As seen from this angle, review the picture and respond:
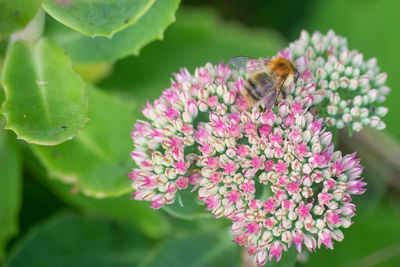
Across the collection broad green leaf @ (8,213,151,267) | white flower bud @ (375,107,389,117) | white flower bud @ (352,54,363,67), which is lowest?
broad green leaf @ (8,213,151,267)

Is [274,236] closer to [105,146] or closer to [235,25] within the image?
[105,146]

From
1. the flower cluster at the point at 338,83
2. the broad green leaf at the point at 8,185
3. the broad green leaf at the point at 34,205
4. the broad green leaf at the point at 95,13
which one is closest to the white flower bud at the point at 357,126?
the flower cluster at the point at 338,83

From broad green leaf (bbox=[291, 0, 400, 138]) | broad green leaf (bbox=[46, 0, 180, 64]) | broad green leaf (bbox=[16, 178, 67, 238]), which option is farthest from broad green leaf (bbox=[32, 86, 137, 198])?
broad green leaf (bbox=[291, 0, 400, 138])

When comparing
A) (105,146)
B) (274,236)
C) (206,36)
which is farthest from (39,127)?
(206,36)

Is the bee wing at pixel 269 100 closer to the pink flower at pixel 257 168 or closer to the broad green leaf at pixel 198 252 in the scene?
the pink flower at pixel 257 168

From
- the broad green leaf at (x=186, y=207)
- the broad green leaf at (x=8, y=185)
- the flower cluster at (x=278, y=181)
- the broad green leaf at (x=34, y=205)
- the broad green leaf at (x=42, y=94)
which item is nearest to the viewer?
the flower cluster at (x=278, y=181)

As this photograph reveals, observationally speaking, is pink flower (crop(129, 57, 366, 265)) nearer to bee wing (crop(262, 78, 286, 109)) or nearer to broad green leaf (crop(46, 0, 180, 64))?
bee wing (crop(262, 78, 286, 109))
